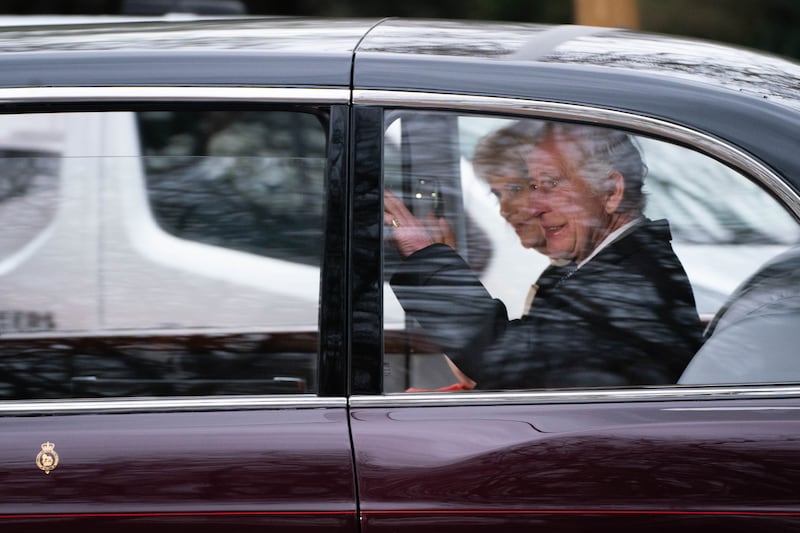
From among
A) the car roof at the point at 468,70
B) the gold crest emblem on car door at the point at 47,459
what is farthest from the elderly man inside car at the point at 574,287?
the gold crest emblem on car door at the point at 47,459

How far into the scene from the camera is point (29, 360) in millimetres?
2068

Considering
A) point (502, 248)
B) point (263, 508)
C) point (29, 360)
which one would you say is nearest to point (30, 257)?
point (29, 360)

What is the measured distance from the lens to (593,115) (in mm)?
1856

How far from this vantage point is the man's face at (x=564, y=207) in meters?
1.95

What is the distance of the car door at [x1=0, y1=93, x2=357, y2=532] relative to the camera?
5.90ft

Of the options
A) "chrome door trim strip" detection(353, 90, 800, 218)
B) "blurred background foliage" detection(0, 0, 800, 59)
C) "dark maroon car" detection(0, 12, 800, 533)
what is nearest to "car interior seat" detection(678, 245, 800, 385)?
"dark maroon car" detection(0, 12, 800, 533)

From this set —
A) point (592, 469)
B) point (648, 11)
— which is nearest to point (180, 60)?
point (592, 469)

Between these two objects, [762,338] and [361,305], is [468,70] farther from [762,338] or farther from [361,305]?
[762,338]

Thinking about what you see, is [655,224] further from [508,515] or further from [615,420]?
[508,515]

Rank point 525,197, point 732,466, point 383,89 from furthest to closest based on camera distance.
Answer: point 525,197
point 383,89
point 732,466

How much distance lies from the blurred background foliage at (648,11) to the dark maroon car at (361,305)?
27.0ft

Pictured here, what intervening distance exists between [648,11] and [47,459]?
10.7 meters

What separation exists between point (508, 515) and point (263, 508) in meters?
0.42

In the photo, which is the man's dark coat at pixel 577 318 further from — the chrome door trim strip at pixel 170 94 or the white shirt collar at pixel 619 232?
the chrome door trim strip at pixel 170 94
